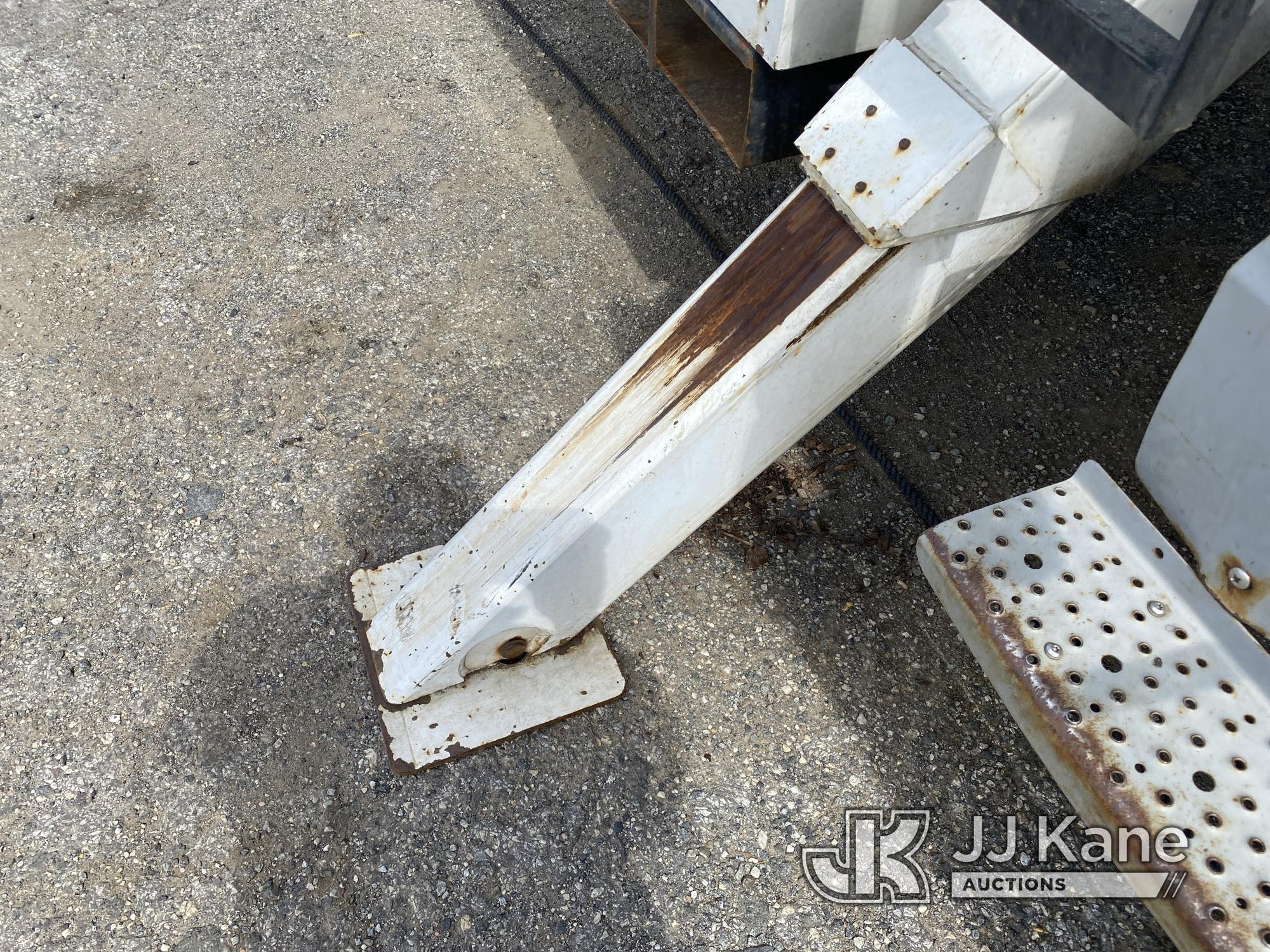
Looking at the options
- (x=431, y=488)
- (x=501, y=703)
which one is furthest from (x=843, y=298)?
(x=431, y=488)

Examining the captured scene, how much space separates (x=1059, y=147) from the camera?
4.48 ft

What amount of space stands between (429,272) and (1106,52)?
2152 millimetres

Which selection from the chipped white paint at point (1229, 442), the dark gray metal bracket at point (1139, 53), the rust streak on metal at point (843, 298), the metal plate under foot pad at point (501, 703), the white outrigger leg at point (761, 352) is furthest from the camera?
the metal plate under foot pad at point (501, 703)

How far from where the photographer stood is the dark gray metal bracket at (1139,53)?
0.80 metres

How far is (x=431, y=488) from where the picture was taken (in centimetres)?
225

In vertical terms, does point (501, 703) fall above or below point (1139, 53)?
below

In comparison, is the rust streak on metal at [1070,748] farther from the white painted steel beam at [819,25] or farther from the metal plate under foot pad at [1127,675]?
the white painted steel beam at [819,25]

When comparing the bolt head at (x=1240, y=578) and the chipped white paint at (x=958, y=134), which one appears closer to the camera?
the bolt head at (x=1240, y=578)

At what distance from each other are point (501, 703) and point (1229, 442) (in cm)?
133

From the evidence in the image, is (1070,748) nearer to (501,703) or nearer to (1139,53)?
(1139,53)

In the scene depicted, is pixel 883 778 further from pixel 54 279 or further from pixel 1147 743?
pixel 54 279

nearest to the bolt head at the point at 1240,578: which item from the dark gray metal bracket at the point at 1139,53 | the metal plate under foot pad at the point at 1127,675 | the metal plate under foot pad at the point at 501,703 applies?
the metal plate under foot pad at the point at 1127,675

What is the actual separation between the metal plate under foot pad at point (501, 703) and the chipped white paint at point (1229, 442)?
1.10 m

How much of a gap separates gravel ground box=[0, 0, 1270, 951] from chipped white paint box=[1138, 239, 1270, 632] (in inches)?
30.9
